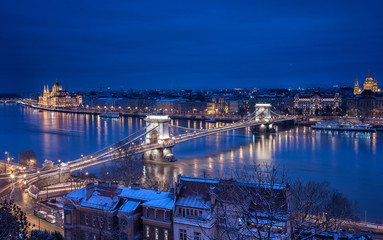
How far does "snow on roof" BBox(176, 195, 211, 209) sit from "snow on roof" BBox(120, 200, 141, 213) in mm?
700

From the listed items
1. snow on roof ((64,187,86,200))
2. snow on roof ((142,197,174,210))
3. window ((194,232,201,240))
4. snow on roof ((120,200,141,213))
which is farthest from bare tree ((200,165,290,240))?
snow on roof ((64,187,86,200))

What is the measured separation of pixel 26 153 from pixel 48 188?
4967 millimetres

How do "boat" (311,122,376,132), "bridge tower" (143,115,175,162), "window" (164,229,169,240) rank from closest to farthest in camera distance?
1. "window" (164,229,169,240)
2. "bridge tower" (143,115,175,162)
3. "boat" (311,122,376,132)

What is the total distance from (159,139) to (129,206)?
1051 cm

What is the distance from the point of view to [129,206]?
5488 millimetres

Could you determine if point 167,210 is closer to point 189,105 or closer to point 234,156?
point 234,156

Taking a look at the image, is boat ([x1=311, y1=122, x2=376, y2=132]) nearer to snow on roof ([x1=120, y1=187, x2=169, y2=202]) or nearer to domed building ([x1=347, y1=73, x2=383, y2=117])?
domed building ([x1=347, y1=73, x2=383, y2=117])

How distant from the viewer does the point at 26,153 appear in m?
13.9

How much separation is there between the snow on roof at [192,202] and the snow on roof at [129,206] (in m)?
0.70

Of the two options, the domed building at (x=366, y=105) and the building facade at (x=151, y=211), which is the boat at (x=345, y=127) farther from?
the building facade at (x=151, y=211)

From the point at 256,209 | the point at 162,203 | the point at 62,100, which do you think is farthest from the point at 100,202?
the point at 62,100

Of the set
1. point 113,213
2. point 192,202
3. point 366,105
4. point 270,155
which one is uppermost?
point 366,105

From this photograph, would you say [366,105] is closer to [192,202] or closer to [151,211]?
[192,202]

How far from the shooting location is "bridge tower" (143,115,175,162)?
49.4ft
